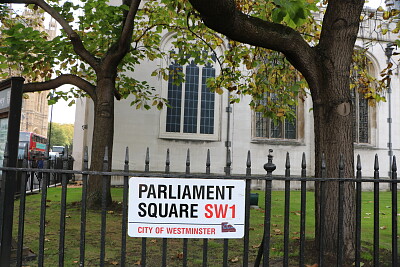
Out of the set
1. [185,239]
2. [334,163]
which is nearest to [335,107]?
[334,163]

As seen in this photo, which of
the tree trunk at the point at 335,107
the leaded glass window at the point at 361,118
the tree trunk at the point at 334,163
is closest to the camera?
the tree trunk at the point at 334,163

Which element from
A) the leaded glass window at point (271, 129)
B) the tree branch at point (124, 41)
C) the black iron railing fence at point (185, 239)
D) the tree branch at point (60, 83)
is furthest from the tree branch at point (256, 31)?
the leaded glass window at point (271, 129)

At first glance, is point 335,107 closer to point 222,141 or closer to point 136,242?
point 136,242

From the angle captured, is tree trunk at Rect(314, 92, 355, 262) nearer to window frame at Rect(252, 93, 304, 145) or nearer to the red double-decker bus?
window frame at Rect(252, 93, 304, 145)

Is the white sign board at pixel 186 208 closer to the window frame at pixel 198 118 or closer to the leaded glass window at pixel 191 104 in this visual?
the window frame at pixel 198 118

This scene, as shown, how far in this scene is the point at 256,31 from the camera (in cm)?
449

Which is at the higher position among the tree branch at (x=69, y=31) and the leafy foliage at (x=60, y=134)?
the leafy foliage at (x=60, y=134)

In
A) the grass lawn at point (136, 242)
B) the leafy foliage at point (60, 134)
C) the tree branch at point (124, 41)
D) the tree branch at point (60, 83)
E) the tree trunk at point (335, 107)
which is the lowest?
the grass lawn at point (136, 242)

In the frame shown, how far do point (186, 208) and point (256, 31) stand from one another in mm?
2592

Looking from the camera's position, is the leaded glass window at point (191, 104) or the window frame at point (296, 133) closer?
the leaded glass window at point (191, 104)

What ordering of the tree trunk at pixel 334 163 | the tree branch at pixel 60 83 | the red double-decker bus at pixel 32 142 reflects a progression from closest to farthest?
the tree trunk at pixel 334 163 < the tree branch at pixel 60 83 < the red double-decker bus at pixel 32 142

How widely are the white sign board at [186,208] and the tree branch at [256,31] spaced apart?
6.64 feet

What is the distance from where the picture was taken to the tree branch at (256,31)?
3.94 m

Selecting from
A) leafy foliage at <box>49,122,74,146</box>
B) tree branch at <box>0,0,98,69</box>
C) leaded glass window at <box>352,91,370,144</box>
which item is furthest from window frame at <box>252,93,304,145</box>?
leafy foliage at <box>49,122,74,146</box>
